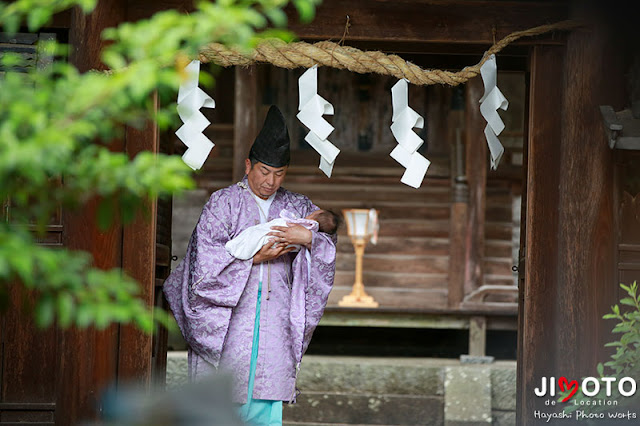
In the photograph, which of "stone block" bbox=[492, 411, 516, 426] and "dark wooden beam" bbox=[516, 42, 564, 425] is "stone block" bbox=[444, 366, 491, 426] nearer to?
"stone block" bbox=[492, 411, 516, 426]

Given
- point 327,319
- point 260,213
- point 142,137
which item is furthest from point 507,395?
point 142,137

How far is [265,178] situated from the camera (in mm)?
4926

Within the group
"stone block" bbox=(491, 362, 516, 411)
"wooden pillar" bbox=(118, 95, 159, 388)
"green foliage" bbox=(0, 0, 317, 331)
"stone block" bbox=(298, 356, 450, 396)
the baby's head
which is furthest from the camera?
"stone block" bbox=(298, 356, 450, 396)

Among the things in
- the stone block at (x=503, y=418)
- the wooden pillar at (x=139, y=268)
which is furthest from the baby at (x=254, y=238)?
the stone block at (x=503, y=418)

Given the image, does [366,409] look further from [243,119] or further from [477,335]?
[243,119]

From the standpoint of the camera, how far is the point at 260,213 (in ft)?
16.4

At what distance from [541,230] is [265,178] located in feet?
4.99

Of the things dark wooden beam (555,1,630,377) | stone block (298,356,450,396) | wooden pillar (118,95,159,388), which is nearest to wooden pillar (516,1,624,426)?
dark wooden beam (555,1,630,377)

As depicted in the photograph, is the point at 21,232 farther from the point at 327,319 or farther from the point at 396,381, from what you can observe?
the point at 327,319

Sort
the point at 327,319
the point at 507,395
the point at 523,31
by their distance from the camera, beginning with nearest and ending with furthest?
the point at 523,31 → the point at 507,395 → the point at 327,319

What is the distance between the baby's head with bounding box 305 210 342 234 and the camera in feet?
16.6

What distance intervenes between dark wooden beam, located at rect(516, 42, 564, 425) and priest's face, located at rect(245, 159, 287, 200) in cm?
137

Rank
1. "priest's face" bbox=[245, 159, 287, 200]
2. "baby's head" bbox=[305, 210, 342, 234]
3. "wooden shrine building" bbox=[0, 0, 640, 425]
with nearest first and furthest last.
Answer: "wooden shrine building" bbox=[0, 0, 640, 425], "priest's face" bbox=[245, 159, 287, 200], "baby's head" bbox=[305, 210, 342, 234]

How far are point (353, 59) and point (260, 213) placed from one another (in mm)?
989
